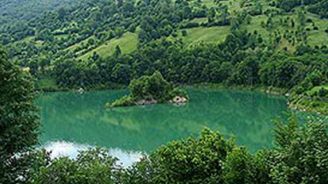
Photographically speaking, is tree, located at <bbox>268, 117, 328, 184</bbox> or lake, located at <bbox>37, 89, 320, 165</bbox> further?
lake, located at <bbox>37, 89, 320, 165</bbox>

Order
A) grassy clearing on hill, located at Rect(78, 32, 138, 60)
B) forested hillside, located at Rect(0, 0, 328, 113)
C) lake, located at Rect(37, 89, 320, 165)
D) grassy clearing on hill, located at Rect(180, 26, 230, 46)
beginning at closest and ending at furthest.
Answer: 1. lake, located at Rect(37, 89, 320, 165)
2. forested hillside, located at Rect(0, 0, 328, 113)
3. grassy clearing on hill, located at Rect(180, 26, 230, 46)
4. grassy clearing on hill, located at Rect(78, 32, 138, 60)

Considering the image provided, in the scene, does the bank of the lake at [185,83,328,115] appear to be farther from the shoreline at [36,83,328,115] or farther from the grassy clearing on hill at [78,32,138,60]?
the grassy clearing on hill at [78,32,138,60]

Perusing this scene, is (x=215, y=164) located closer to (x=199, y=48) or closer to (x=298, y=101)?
(x=298, y=101)

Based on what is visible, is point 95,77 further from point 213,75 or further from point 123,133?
point 123,133

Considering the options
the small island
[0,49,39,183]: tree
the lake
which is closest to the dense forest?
[0,49,39,183]: tree

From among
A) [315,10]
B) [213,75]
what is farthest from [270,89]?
[315,10]

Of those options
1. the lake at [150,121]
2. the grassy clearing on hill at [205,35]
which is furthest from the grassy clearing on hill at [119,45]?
the lake at [150,121]
